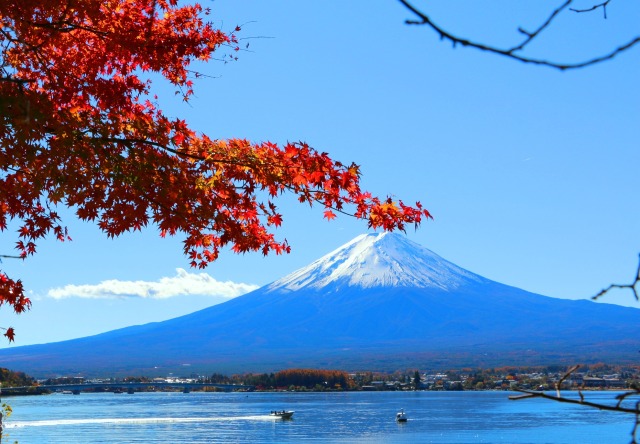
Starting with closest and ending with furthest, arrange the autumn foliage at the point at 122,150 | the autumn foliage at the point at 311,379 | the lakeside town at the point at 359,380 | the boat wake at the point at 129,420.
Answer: the autumn foliage at the point at 122,150 → the boat wake at the point at 129,420 → the lakeside town at the point at 359,380 → the autumn foliage at the point at 311,379

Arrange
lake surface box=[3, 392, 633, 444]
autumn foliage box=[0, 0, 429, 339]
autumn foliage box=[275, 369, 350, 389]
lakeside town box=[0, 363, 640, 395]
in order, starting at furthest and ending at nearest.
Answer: autumn foliage box=[275, 369, 350, 389]
lakeside town box=[0, 363, 640, 395]
lake surface box=[3, 392, 633, 444]
autumn foliage box=[0, 0, 429, 339]

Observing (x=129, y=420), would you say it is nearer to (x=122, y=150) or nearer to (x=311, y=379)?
(x=311, y=379)

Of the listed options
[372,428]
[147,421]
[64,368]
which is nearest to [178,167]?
[372,428]

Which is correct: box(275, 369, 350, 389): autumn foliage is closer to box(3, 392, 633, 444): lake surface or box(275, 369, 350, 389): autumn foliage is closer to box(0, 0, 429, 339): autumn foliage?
box(3, 392, 633, 444): lake surface

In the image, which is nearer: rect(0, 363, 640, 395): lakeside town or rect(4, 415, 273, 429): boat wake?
rect(4, 415, 273, 429): boat wake

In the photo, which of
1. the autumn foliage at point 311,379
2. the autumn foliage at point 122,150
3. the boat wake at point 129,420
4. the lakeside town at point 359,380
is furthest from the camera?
the autumn foliage at point 311,379

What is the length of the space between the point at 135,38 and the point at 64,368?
190m

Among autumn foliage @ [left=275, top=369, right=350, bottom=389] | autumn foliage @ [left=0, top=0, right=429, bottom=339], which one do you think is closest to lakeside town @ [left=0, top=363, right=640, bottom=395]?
autumn foliage @ [left=275, top=369, right=350, bottom=389]

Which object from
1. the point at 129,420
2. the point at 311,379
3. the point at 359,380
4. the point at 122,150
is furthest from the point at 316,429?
the point at 359,380

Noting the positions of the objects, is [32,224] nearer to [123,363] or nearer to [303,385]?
[303,385]

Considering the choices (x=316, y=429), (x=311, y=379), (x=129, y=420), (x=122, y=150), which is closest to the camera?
(x=122, y=150)

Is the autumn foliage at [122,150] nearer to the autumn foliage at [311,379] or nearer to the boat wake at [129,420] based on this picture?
the boat wake at [129,420]

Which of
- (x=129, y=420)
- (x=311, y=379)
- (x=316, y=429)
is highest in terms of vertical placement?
(x=311, y=379)

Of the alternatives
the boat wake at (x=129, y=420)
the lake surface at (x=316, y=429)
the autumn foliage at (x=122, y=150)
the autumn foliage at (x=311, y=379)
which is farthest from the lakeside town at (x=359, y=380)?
the autumn foliage at (x=122, y=150)
